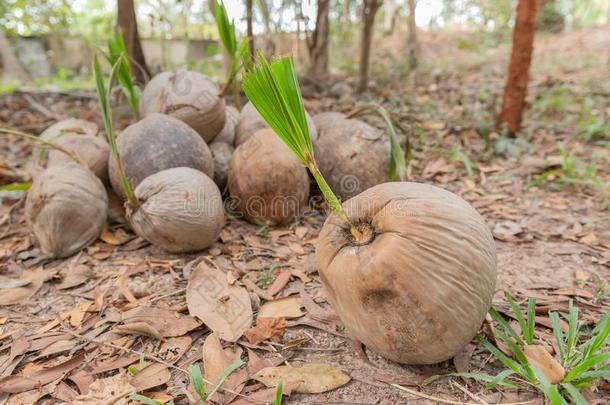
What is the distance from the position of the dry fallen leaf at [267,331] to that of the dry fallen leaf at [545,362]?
2.63 feet

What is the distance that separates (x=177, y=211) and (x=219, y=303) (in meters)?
0.51

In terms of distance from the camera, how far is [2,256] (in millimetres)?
2271

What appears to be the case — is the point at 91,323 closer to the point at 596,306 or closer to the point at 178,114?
the point at 178,114

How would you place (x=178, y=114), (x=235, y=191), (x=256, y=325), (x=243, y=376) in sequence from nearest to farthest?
(x=243, y=376) → (x=256, y=325) → (x=235, y=191) → (x=178, y=114)

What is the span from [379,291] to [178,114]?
1845 millimetres

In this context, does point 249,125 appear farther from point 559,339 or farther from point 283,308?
point 559,339

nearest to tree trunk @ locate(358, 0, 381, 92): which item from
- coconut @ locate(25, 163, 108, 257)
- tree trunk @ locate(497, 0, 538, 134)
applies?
tree trunk @ locate(497, 0, 538, 134)

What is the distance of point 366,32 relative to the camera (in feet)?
15.1

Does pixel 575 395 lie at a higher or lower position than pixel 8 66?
lower

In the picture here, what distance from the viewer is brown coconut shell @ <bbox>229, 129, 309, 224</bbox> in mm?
2307

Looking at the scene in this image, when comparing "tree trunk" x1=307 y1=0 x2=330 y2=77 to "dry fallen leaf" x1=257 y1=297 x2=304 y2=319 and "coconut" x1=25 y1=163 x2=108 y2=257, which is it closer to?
"coconut" x1=25 y1=163 x2=108 y2=257

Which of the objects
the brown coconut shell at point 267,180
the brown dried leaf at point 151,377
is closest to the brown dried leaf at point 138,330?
the brown dried leaf at point 151,377

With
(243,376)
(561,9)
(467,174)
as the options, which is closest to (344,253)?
(243,376)

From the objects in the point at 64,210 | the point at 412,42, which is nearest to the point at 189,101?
the point at 64,210
